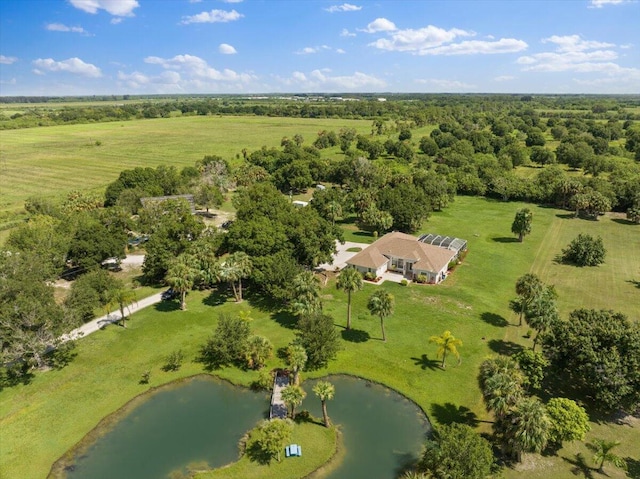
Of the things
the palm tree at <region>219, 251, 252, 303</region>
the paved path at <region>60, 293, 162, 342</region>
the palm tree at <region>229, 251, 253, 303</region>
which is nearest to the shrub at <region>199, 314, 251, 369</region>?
the palm tree at <region>219, 251, 252, 303</region>

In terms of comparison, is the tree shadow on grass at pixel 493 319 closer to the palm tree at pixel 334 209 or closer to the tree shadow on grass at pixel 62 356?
the palm tree at pixel 334 209

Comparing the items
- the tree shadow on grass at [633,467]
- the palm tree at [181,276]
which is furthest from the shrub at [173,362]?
the tree shadow on grass at [633,467]

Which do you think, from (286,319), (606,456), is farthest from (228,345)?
(606,456)

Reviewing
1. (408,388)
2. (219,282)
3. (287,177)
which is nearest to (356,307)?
(408,388)

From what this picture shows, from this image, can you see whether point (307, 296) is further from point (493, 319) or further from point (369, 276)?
point (493, 319)

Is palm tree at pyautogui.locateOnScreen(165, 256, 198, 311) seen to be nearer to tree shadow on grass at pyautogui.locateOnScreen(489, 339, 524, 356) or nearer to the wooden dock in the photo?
the wooden dock

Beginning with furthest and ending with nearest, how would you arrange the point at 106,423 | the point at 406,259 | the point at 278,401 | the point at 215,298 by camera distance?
the point at 406,259 → the point at 215,298 → the point at 278,401 → the point at 106,423
